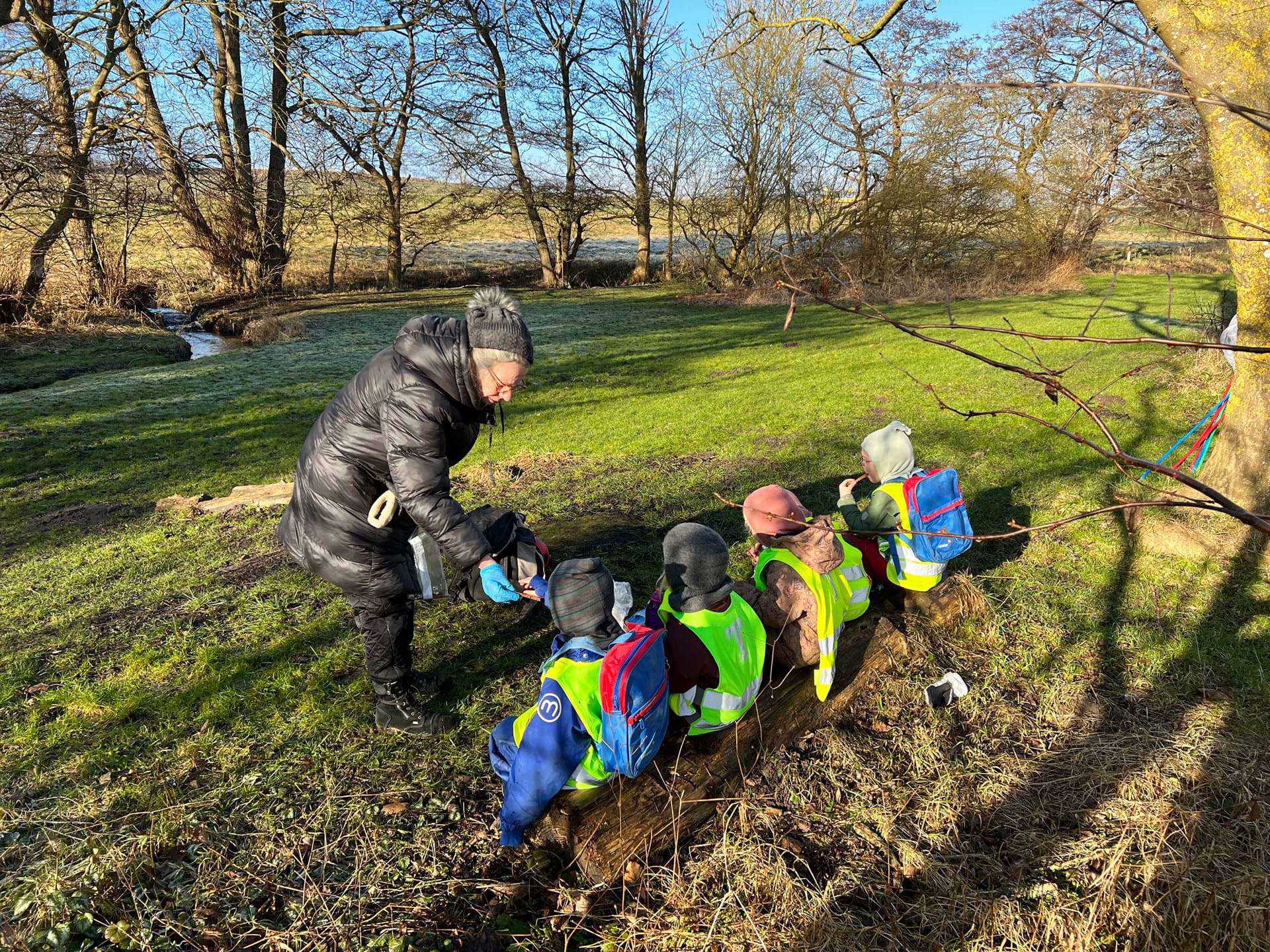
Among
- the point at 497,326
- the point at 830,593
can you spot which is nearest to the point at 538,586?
the point at 497,326

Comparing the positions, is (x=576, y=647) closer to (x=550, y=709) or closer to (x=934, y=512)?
(x=550, y=709)

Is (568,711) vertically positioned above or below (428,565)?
below

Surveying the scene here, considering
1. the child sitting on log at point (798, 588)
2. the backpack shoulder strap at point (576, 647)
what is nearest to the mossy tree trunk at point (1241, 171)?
the child sitting on log at point (798, 588)

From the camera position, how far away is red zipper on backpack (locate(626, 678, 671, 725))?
92.3 inches

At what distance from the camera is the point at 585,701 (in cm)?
236

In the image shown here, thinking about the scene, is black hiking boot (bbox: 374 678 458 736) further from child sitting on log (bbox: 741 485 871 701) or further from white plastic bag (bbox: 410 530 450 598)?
child sitting on log (bbox: 741 485 871 701)

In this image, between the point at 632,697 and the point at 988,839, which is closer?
the point at 632,697

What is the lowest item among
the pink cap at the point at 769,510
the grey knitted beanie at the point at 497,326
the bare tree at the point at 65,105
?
the pink cap at the point at 769,510

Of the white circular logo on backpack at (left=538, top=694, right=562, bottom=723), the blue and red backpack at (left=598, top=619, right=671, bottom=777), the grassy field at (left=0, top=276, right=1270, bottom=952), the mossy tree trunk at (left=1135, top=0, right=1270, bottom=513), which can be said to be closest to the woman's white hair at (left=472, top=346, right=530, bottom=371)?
the blue and red backpack at (left=598, top=619, right=671, bottom=777)

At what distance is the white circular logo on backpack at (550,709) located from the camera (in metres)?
2.33

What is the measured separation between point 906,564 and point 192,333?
1581cm

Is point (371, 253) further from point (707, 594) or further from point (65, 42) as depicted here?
point (707, 594)

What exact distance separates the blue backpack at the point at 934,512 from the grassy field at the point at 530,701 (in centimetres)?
49

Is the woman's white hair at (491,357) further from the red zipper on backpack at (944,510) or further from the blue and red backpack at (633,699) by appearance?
the red zipper on backpack at (944,510)
